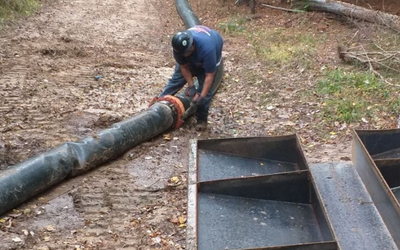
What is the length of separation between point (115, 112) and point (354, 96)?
328 centimetres

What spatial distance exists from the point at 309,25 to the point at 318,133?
5.06 meters

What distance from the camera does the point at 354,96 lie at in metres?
6.91

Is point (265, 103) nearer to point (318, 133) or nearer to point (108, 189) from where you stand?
point (318, 133)

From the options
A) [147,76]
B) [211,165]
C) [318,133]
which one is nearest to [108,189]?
[211,165]

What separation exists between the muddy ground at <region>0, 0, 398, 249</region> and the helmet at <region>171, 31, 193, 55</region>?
1152 mm

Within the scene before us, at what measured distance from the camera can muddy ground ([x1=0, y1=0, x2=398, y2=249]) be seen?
4352mm

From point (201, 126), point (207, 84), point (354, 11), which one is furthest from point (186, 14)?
point (207, 84)

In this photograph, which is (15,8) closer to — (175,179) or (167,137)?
(167,137)

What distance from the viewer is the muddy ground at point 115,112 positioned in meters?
4.35

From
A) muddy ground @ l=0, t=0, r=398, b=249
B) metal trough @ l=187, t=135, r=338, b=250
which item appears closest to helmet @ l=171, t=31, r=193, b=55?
metal trough @ l=187, t=135, r=338, b=250

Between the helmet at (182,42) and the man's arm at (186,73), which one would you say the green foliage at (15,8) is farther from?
the helmet at (182,42)

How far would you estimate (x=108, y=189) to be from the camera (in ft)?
16.1

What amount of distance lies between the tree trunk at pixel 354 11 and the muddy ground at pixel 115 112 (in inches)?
9.1

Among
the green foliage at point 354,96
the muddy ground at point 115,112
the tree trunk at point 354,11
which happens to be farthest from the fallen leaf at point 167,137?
the tree trunk at point 354,11
